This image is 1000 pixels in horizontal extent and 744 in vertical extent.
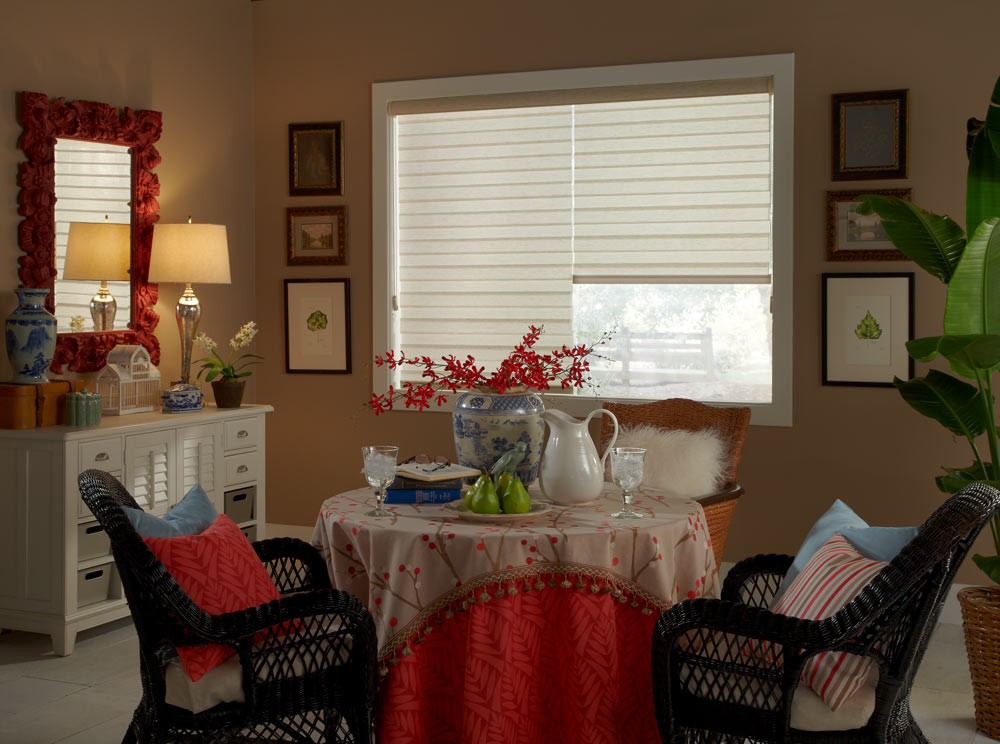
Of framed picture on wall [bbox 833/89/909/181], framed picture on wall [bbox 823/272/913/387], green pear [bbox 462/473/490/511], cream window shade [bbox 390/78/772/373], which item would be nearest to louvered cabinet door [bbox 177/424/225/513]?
cream window shade [bbox 390/78/772/373]

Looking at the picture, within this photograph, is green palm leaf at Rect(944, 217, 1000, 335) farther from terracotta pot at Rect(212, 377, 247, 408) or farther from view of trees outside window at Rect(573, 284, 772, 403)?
terracotta pot at Rect(212, 377, 247, 408)

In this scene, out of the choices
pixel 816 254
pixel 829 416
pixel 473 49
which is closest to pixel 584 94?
pixel 473 49

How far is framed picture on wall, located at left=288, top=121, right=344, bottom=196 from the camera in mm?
5539

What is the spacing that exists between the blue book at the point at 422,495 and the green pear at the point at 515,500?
25 centimetres

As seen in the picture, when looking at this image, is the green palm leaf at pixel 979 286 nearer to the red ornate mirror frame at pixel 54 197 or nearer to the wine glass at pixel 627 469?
the wine glass at pixel 627 469

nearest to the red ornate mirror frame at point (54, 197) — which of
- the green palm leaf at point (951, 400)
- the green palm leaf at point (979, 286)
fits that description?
the green palm leaf at point (951, 400)

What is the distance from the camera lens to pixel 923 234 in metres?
3.54

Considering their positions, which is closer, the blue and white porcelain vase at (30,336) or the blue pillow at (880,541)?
the blue pillow at (880,541)

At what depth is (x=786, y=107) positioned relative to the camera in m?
4.72

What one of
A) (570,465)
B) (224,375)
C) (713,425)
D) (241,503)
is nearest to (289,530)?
(241,503)

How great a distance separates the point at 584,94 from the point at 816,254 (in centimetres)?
141

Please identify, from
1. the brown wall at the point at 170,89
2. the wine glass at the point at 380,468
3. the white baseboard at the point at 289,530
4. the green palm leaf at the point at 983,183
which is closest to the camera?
the wine glass at the point at 380,468

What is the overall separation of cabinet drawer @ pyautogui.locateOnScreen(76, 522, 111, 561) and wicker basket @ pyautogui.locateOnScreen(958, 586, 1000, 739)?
10.5ft

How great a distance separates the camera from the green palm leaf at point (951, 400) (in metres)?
3.54
